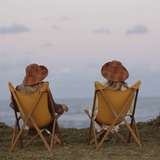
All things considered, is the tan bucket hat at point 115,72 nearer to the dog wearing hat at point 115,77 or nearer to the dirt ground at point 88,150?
the dog wearing hat at point 115,77

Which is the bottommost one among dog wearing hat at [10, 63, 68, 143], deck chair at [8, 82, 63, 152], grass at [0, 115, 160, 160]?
grass at [0, 115, 160, 160]

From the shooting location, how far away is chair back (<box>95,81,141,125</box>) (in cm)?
368

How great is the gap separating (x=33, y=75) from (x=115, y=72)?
1313 mm

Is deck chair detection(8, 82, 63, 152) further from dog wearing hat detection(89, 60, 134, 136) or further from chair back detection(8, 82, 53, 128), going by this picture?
dog wearing hat detection(89, 60, 134, 136)

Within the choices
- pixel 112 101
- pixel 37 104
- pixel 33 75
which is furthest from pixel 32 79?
pixel 112 101

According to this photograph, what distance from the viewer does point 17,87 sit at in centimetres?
409

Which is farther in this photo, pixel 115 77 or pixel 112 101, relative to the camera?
pixel 115 77

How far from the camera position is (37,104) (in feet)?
12.3

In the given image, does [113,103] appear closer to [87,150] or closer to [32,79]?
[87,150]

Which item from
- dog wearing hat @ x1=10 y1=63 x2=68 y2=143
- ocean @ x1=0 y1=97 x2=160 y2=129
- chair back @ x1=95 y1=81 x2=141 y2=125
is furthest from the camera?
ocean @ x1=0 y1=97 x2=160 y2=129

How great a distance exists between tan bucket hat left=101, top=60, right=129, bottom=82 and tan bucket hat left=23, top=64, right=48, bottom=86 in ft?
3.31

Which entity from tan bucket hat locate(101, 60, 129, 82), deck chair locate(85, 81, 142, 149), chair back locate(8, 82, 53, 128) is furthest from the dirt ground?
tan bucket hat locate(101, 60, 129, 82)

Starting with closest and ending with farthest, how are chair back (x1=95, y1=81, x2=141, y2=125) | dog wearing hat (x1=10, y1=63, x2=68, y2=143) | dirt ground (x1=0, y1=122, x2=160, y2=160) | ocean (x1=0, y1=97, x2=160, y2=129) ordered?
1. dirt ground (x1=0, y1=122, x2=160, y2=160)
2. chair back (x1=95, y1=81, x2=141, y2=125)
3. dog wearing hat (x1=10, y1=63, x2=68, y2=143)
4. ocean (x1=0, y1=97, x2=160, y2=129)

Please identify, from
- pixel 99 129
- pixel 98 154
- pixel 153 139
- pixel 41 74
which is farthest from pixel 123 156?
pixel 41 74
